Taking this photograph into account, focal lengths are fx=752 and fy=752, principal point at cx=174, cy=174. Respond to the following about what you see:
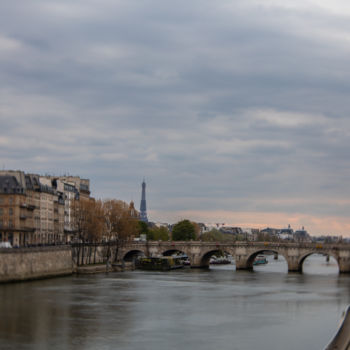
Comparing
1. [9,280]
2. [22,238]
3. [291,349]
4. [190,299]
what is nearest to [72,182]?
[22,238]

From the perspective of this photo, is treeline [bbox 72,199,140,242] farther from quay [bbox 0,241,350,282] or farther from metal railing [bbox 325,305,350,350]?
metal railing [bbox 325,305,350,350]

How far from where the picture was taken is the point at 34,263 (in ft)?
276

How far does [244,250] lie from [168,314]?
6170 cm

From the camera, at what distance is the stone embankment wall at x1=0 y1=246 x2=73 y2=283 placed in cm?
7625

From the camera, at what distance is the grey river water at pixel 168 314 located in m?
45.8

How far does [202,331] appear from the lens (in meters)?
49.6

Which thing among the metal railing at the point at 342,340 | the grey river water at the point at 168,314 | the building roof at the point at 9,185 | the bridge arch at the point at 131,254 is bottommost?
the grey river water at the point at 168,314

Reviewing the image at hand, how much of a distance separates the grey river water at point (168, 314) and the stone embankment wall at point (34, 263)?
1.90 metres

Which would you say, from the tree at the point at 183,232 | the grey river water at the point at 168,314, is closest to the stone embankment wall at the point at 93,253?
the grey river water at the point at 168,314

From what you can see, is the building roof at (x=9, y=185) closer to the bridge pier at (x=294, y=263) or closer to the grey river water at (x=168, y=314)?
the grey river water at (x=168, y=314)

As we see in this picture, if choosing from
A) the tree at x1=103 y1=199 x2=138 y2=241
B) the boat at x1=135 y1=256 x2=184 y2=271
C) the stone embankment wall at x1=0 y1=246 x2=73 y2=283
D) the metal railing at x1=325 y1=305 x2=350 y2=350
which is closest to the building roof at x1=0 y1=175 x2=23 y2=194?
the stone embankment wall at x1=0 y1=246 x2=73 y2=283

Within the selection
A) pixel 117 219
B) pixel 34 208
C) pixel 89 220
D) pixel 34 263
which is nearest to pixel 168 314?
pixel 34 263

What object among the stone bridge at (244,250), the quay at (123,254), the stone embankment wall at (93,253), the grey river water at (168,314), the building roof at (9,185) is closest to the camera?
the grey river water at (168,314)

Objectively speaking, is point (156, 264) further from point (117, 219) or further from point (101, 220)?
point (117, 219)
